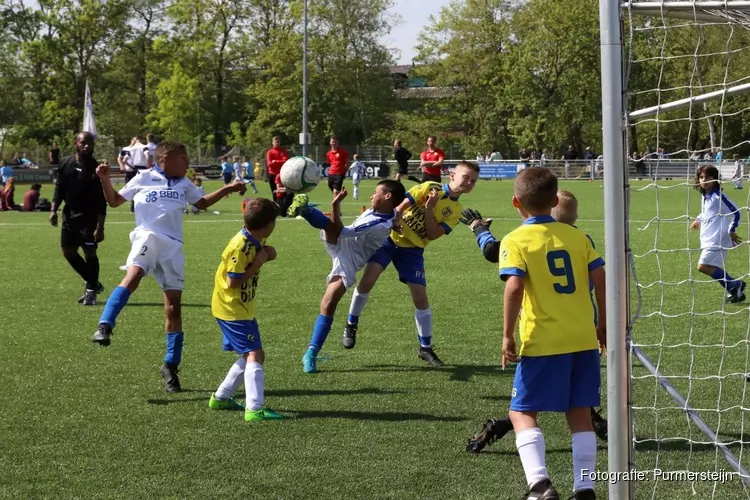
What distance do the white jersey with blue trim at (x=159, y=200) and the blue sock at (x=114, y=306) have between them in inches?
19.9

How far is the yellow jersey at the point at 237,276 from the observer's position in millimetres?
5844

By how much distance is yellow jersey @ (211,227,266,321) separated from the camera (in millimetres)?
5844

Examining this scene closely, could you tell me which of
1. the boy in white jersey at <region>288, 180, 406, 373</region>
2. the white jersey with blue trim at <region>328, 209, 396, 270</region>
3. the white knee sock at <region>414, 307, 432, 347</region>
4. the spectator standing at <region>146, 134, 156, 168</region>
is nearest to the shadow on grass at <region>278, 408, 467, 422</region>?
the boy in white jersey at <region>288, 180, 406, 373</region>

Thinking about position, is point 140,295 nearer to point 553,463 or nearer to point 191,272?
point 191,272

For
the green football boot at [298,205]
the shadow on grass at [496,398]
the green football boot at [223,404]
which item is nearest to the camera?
the green football boot at [223,404]

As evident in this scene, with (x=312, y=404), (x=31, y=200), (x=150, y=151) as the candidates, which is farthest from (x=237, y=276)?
(x=31, y=200)

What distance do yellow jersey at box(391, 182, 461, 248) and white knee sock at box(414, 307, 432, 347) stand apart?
0.56 m

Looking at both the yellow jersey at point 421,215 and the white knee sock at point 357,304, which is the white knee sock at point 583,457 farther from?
the white knee sock at point 357,304

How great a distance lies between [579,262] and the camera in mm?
4332

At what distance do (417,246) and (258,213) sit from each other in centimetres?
218

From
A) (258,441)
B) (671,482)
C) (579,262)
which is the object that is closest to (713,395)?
(671,482)

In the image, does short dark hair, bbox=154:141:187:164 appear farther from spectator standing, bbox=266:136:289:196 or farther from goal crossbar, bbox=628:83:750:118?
spectator standing, bbox=266:136:289:196

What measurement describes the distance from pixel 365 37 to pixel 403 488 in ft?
196

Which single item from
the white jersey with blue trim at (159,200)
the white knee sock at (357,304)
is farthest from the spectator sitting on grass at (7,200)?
the white knee sock at (357,304)
